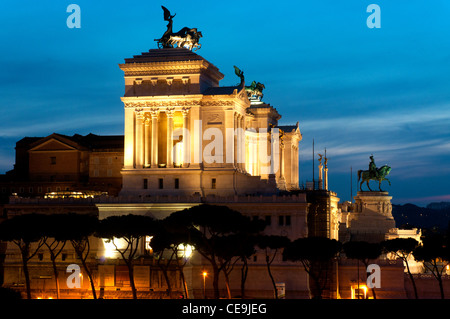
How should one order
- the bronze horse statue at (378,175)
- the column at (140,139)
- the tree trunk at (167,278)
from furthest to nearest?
the bronze horse statue at (378,175) → the column at (140,139) → the tree trunk at (167,278)

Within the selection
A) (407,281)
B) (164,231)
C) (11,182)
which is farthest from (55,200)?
(407,281)

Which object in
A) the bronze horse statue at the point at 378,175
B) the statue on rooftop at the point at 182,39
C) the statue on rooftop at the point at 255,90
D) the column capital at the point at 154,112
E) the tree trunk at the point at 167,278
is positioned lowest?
the tree trunk at the point at 167,278

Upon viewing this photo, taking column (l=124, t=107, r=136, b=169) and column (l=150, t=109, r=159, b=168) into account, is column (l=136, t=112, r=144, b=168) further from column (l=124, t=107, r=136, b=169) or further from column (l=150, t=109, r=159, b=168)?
column (l=150, t=109, r=159, b=168)

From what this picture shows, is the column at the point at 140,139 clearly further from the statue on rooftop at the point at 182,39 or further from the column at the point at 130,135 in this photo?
the statue on rooftop at the point at 182,39

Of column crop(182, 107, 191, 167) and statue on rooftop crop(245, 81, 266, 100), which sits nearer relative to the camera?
column crop(182, 107, 191, 167)

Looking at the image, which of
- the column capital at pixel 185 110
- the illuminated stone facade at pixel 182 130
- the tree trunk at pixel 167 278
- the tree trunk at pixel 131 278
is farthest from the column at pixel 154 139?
the tree trunk at pixel 131 278

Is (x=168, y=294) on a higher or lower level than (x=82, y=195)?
lower

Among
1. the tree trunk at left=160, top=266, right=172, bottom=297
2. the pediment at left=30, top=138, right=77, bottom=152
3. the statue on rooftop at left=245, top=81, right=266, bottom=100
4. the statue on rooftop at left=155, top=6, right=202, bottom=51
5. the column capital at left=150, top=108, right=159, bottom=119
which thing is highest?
the statue on rooftop at left=155, top=6, right=202, bottom=51

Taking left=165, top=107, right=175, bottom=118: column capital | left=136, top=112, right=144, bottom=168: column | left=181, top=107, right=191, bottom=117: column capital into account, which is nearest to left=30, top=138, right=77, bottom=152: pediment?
left=136, top=112, right=144, bottom=168: column

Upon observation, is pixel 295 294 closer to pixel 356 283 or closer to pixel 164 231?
pixel 356 283
